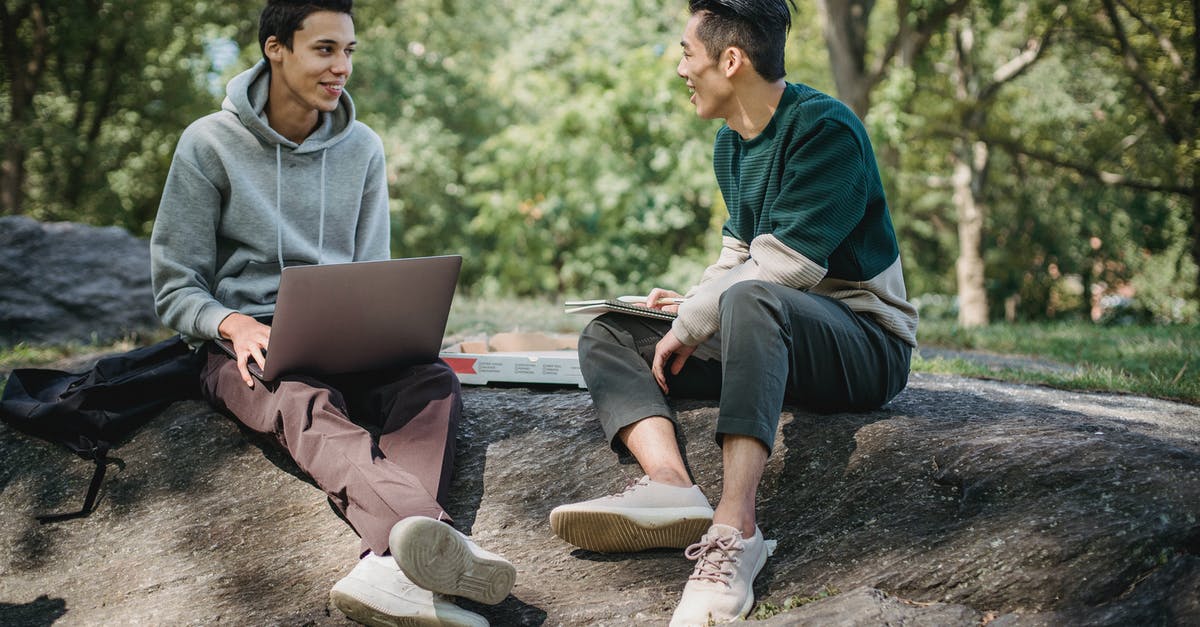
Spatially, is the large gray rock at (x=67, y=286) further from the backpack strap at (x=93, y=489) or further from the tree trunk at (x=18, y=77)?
the tree trunk at (x=18, y=77)

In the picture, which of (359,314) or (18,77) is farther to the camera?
(18,77)

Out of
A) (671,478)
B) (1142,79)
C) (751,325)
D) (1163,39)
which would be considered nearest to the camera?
(751,325)

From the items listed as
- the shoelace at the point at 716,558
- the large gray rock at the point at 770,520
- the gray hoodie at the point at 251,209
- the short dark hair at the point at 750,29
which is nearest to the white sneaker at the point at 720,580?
the shoelace at the point at 716,558

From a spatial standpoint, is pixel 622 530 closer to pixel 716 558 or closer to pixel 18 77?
pixel 716 558

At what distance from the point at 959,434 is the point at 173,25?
13.6 meters

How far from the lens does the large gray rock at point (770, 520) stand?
94.8 inches

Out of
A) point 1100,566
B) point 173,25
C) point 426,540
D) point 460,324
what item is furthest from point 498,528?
point 173,25

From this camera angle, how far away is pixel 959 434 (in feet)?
9.75

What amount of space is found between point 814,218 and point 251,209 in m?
1.97

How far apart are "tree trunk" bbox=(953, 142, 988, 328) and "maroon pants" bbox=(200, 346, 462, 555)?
15.6 m

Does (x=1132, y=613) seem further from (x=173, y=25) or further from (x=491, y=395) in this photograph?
(x=173, y=25)

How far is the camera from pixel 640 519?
2.74 meters

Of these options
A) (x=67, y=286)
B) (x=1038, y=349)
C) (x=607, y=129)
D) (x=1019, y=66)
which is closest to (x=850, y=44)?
(x=1038, y=349)

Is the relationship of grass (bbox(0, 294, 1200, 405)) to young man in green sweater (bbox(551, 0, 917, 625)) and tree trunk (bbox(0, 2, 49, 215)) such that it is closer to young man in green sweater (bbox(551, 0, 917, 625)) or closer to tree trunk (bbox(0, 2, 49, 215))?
young man in green sweater (bbox(551, 0, 917, 625))
